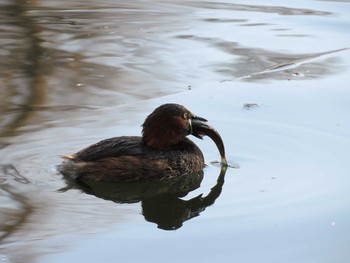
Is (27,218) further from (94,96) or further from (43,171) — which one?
(94,96)

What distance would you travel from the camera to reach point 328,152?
22.4ft

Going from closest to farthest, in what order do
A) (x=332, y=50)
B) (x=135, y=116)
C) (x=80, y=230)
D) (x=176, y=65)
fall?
(x=80, y=230) → (x=135, y=116) → (x=176, y=65) → (x=332, y=50)

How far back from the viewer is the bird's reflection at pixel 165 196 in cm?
593

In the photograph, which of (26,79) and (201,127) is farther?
(26,79)

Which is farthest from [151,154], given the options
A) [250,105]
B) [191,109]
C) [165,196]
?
[250,105]

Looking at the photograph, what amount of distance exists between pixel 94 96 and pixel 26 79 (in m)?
0.83

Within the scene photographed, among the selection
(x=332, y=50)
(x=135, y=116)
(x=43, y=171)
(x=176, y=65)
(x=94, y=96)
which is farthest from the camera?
(x=332, y=50)

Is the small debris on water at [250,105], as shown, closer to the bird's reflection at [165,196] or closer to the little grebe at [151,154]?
the little grebe at [151,154]

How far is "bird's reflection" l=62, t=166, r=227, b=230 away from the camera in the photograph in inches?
234

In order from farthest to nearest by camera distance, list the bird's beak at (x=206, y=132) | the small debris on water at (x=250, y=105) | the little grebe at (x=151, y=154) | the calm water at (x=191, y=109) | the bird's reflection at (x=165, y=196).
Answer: the small debris on water at (x=250, y=105)
the bird's beak at (x=206, y=132)
the little grebe at (x=151, y=154)
the bird's reflection at (x=165, y=196)
the calm water at (x=191, y=109)

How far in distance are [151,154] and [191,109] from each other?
1394 mm

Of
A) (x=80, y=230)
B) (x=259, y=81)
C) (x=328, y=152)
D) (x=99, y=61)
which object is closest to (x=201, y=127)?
(x=328, y=152)

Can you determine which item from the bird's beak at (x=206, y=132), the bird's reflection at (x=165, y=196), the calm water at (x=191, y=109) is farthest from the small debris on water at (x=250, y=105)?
the bird's reflection at (x=165, y=196)

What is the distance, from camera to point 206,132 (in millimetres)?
6785
